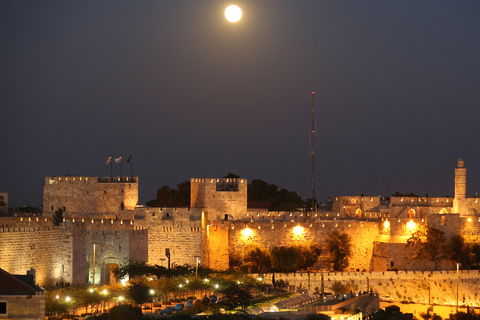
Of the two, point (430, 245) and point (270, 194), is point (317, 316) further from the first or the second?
point (270, 194)

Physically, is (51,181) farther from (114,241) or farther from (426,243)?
(426,243)

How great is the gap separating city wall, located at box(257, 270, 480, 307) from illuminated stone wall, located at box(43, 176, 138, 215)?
1313 centimetres

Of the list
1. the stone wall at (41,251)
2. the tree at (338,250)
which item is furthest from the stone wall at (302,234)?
the stone wall at (41,251)

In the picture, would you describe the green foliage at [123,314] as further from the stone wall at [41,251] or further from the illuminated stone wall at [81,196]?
the illuminated stone wall at [81,196]

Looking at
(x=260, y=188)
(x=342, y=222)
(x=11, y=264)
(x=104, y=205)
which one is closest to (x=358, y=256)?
(x=342, y=222)

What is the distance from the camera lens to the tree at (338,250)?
193ft

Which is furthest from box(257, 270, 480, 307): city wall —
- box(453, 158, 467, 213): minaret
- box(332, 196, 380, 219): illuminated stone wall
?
box(332, 196, 380, 219): illuminated stone wall

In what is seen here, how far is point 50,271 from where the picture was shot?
4394 cm

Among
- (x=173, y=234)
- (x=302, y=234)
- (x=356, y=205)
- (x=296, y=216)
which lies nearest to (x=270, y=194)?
(x=356, y=205)

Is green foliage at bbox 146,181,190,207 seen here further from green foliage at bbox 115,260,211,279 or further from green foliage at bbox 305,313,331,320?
green foliage at bbox 305,313,331,320

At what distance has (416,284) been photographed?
57.5 metres

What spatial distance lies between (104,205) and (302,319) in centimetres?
2229

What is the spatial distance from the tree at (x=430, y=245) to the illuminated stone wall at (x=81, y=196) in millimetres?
18324

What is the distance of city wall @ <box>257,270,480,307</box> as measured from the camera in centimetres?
5659
